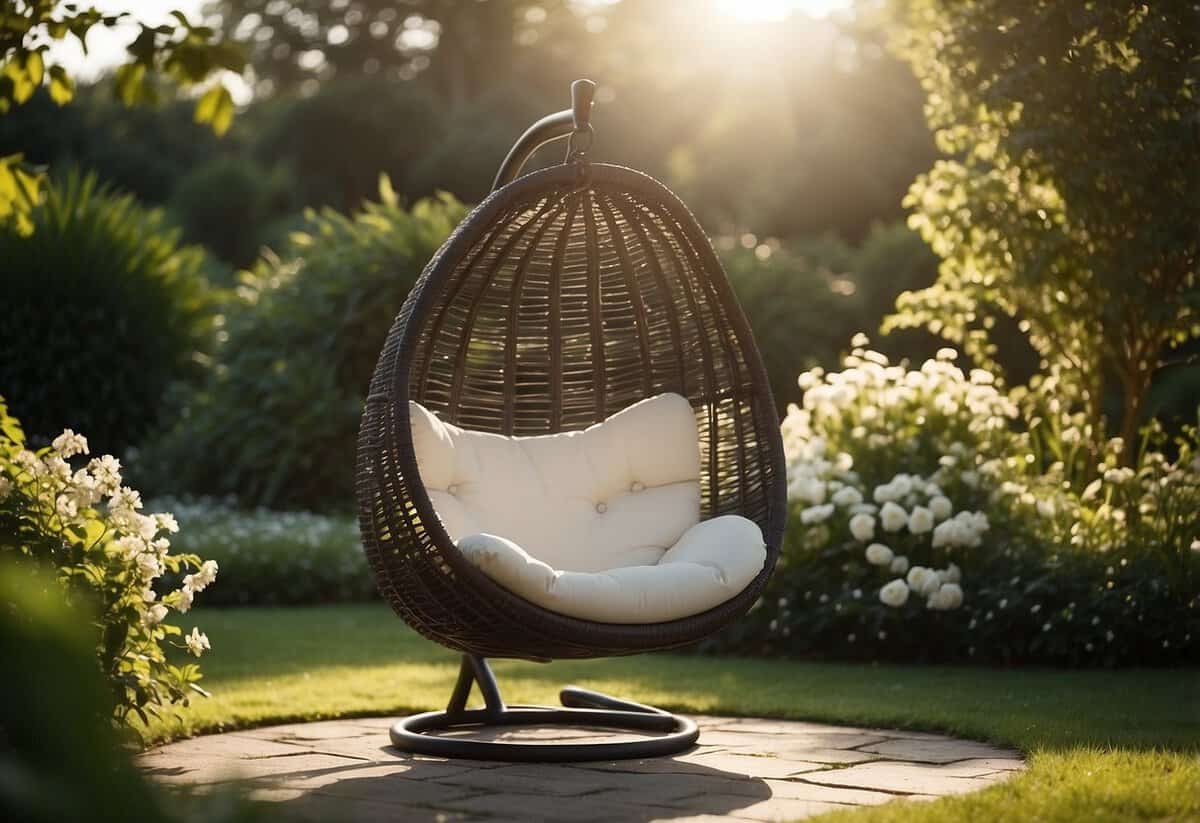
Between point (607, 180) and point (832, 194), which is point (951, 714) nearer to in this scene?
point (607, 180)

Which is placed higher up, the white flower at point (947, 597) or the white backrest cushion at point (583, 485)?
the white backrest cushion at point (583, 485)

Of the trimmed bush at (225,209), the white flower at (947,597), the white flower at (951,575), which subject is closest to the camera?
the white flower at (947,597)

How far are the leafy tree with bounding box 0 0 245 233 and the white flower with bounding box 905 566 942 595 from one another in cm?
322

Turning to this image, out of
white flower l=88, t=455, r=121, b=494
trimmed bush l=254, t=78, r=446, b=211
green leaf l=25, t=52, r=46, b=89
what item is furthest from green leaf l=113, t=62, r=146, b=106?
trimmed bush l=254, t=78, r=446, b=211

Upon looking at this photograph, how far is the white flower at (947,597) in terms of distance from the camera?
4785 millimetres

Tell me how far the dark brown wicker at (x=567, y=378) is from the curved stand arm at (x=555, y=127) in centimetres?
12

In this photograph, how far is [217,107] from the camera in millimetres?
2145

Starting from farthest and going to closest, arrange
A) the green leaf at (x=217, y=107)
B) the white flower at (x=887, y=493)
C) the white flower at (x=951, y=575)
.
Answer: the white flower at (x=887, y=493) → the white flower at (x=951, y=575) → the green leaf at (x=217, y=107)

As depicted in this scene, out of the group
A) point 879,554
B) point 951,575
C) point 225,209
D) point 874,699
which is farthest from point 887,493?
point 225,209

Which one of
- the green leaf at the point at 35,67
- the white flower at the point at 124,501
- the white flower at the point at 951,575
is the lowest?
the white flower at the point at 951,575

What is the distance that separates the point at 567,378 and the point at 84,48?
8.04 feet

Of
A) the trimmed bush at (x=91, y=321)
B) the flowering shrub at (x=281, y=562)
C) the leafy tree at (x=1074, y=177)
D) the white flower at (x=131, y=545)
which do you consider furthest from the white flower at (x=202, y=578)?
the trimmed bush at (x=91, y=321)

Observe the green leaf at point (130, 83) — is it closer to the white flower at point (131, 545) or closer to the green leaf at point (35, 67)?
the green leaf at point (35, 67)

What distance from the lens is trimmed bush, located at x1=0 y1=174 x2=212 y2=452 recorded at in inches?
368
